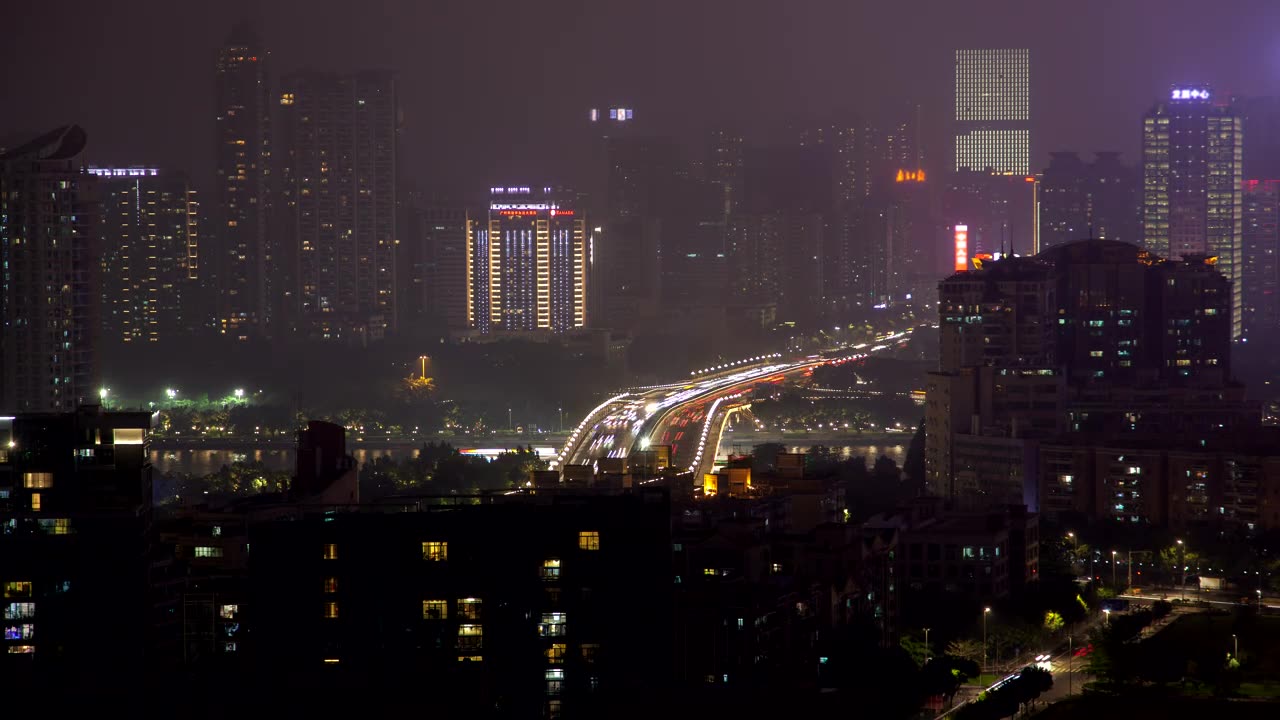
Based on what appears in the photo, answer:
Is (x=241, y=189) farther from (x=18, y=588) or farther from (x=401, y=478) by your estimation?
(x=18, y=588)

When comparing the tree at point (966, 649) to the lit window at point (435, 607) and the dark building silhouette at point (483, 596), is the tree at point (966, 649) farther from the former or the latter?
the lit window at point (435, 607)

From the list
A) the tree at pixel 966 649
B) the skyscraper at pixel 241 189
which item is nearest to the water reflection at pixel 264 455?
the skyscraper at pixel 241 189

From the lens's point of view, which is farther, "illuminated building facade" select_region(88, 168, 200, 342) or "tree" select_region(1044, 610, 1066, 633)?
"illuminated building facade" select_region(88, 168, 200, 342)

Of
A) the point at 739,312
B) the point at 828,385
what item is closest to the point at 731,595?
the point at 828,385

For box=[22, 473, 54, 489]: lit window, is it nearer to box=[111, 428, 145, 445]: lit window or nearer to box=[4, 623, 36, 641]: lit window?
box=[111, 428, 145, 445]: lit window

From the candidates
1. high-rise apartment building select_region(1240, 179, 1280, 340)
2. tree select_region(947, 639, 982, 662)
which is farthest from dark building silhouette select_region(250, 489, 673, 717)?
high-rise apartment building select_region(1240, 179, 1280, 340)

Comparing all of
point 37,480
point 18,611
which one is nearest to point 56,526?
point 37,480
